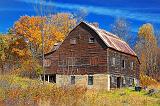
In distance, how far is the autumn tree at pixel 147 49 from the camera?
3551 inches

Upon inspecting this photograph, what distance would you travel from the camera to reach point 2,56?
6688 centimetres

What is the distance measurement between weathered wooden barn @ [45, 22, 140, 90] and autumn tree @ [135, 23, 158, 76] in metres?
29.5

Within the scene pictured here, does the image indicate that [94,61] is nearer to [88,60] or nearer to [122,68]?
[88,60]

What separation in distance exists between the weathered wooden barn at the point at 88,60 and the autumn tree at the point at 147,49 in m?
29.5

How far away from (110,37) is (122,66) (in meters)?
4.82

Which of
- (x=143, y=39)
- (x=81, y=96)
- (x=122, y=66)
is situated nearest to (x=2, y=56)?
(x=122, y=66)

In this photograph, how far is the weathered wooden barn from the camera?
56.8 meters

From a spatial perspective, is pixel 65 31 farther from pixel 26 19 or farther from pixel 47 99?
pixel 47 99

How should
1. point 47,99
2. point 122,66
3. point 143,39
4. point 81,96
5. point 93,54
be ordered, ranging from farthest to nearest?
point 143,39
point 122,66
point 93,54
point 81,96
point 47,99

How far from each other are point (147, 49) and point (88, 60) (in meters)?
38.7

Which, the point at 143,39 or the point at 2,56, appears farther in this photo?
the point at 143,39

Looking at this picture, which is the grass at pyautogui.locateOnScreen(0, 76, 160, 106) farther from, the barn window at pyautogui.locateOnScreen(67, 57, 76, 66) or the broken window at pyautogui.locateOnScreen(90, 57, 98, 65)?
the barn window at pyautogui.locateOnScreen(67, 57, 76, 66)

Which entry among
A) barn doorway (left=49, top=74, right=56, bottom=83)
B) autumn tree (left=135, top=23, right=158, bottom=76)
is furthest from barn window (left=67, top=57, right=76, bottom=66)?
autumn tree (left=135, top=23, right=158, bottom=76)

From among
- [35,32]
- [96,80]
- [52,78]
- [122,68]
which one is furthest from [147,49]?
[96,80]
